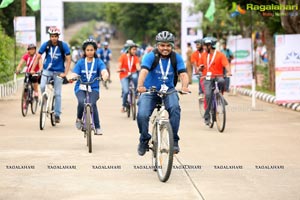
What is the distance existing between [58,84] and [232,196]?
7.88m

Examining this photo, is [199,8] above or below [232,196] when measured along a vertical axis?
above

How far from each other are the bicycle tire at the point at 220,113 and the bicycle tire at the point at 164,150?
5228mm

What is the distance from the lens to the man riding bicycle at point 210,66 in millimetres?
15539

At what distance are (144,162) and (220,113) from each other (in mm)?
4371

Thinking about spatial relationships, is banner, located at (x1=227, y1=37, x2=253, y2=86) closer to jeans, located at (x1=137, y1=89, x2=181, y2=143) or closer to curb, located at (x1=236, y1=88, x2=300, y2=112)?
curb, located at (x1=236, y1=88, x2=300, y2=112)

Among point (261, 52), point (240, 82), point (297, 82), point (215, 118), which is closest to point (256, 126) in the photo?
point (215, 118)

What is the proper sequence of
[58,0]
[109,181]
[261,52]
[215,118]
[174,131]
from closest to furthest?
1. [109,181]
2. [174,131]
3. [215,118]
4. [58,0]
5. [261,52]

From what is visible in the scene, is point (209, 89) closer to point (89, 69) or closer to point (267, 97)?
point (89, 69)

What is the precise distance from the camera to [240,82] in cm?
2627

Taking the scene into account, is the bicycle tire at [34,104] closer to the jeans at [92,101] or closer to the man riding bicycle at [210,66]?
the man riding bicycle at [210,66]

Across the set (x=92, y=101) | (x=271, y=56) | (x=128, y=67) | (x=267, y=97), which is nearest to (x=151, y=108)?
(x=92, y=101)

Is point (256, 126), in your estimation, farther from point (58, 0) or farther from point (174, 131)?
point (58, 0)

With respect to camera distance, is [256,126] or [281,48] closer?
[256,126]

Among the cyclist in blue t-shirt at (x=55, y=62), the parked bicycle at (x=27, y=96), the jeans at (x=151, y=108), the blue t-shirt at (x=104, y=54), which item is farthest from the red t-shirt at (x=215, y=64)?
the blue t-shirt at (x=104, y=54)
